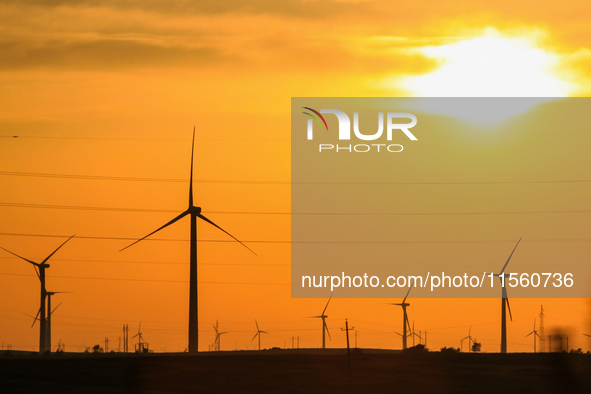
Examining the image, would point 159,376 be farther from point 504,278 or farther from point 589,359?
point 504,278

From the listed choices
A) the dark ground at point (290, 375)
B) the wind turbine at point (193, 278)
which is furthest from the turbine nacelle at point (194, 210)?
the dark ground at point (290, 375)

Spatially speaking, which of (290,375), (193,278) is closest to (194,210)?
(193,278)

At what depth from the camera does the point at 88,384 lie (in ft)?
270

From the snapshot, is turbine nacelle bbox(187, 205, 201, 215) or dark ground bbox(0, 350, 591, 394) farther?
turbine nacelle bbox(187, 205, 201, 215)

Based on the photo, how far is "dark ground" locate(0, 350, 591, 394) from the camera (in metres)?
83.6

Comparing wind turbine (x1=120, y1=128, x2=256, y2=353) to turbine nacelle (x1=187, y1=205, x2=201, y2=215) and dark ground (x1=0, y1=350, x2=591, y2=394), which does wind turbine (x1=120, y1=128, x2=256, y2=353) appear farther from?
dark ground (x1=0, y1=350, x2=591, y2=394)

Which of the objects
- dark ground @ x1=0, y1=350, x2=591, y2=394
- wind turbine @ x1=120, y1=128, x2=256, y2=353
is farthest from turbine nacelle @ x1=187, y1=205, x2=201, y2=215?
dark ground @ x1=0, y1=350, x2=591, y2=394

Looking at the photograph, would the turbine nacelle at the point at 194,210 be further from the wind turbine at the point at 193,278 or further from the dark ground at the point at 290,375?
the dark ground at the point at 290,375

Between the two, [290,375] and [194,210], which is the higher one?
[194,210]

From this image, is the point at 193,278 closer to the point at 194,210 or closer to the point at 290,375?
the point at 194,210

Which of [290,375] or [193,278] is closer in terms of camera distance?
[290,375]

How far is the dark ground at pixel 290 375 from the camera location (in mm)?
83562

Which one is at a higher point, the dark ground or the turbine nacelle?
the turbine nacelle

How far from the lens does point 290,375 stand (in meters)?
93.9
